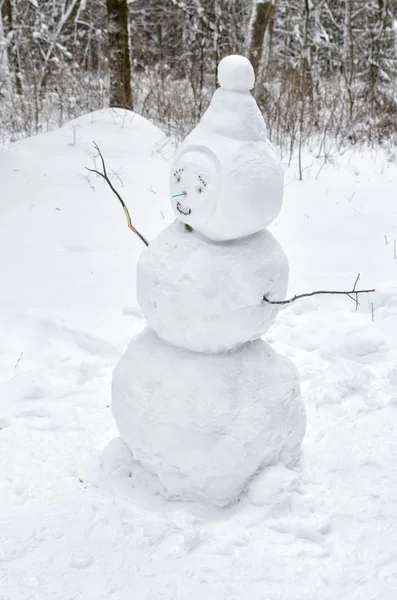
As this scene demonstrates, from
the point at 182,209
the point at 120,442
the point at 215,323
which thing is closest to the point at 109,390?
the point at 120,442

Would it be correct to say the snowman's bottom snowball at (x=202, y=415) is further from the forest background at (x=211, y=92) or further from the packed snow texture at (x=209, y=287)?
the forest background at (x=211, y=92)

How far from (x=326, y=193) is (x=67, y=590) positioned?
16.7 ft

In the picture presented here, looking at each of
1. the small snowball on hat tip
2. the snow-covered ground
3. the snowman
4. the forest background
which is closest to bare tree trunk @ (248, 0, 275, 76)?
the forest background

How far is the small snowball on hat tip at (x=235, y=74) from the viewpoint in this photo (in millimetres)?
2031

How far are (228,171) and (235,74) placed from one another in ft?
1.17

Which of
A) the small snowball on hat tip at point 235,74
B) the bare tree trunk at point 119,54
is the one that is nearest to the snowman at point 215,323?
the small snowball on hat tip at point 235,74

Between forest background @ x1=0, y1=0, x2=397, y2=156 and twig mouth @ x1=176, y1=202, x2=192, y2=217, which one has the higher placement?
twig mouth @ x1=176, y1=202, x2=192, y2=217

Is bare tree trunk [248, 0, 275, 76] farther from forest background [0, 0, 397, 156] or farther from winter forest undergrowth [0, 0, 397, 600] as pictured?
winter forest undergrowth [0, 0, 397, 600]

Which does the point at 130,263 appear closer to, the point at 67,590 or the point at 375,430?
the point at 375,430

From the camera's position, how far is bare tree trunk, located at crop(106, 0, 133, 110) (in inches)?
330

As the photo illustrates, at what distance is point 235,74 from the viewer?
2031 millimetres

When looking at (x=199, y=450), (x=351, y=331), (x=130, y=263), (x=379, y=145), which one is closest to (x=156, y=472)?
(x=199, y=450)

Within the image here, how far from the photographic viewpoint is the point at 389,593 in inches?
75.8

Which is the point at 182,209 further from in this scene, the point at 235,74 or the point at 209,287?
the point at 235,74
